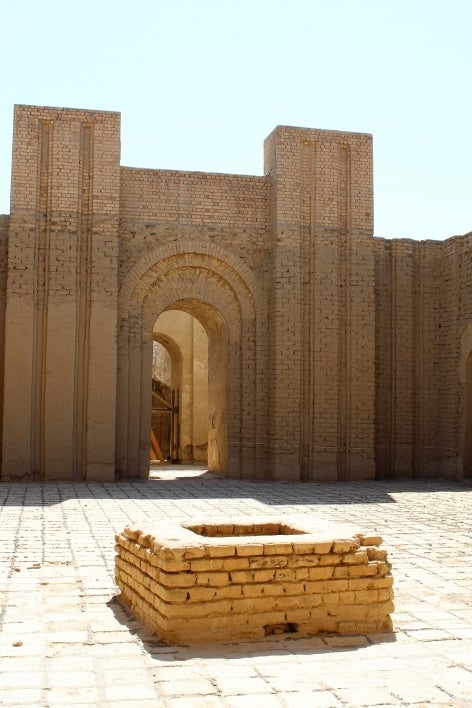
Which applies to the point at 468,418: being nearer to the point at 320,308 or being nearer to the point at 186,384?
the point at 320,308

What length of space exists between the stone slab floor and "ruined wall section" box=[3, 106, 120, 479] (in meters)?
5.45

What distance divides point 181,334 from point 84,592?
17.5m

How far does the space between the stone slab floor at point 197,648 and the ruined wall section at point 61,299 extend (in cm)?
545

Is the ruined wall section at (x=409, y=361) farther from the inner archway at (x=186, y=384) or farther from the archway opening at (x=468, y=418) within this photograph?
the inner archway at (x=186, y=384)

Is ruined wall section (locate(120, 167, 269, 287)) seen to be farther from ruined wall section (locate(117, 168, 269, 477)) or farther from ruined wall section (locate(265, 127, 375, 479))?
ruined wall section (locate(265, 127, 375, 479))

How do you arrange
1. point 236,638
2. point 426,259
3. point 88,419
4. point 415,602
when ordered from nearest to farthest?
point 236,638
point 415,602
point 88,419
point 426,259

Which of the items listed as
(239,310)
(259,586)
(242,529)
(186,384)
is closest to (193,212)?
(239,310)

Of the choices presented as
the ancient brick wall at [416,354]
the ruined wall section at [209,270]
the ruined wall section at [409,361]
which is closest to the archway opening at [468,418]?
the ancient brick wall at [416,354]

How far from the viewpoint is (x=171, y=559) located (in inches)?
194

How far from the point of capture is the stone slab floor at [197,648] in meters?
3.91

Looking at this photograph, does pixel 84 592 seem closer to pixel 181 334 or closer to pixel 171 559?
pixel 171 559

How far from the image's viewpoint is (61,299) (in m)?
15.0

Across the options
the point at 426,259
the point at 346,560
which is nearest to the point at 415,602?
the point at 346,560

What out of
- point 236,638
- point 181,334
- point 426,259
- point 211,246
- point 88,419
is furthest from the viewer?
point 181,334
